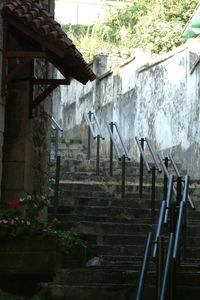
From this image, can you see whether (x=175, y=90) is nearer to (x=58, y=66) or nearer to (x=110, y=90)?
(x=110, y=90)

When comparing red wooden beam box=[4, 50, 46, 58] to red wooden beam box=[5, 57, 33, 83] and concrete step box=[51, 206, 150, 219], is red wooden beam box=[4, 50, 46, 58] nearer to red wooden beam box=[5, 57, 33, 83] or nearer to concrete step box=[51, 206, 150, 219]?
red wooden beam box=[5, 57, 33, 83]

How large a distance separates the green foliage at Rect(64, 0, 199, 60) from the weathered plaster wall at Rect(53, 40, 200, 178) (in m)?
1.49

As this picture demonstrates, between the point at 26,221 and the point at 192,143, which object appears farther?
the point at 192,143

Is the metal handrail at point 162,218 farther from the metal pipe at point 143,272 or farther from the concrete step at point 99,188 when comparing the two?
the concrete step at point 99,188

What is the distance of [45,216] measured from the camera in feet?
→ 32.9

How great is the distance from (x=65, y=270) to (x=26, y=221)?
0.63 m

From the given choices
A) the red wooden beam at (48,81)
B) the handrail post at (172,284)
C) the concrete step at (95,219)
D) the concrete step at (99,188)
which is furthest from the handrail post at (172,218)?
the concrete step at (99,188)

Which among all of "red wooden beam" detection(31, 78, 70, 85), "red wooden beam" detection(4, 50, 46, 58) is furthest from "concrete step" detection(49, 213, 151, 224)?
"red wooden beam" detection(4, 50, 46, 58)

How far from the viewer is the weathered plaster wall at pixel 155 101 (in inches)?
621

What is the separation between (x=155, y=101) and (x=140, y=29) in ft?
18.2

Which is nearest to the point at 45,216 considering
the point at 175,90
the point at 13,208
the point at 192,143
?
the point at 13,208

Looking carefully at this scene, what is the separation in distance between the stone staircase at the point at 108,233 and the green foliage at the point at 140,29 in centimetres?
733

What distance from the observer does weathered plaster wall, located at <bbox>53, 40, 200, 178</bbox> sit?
15773mm

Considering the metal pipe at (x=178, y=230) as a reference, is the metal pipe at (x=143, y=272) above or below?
below
